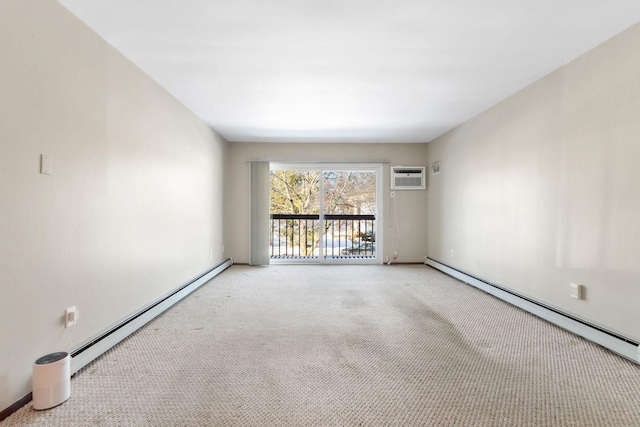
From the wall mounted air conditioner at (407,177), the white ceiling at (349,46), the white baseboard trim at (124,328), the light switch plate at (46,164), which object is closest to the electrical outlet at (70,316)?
the white baseboard trim at (124,328)

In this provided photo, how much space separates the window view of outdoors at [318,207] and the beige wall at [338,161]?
1.10ft

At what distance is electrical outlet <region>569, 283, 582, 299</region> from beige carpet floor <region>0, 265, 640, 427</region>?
31cm

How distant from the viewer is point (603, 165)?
2238 millimetres

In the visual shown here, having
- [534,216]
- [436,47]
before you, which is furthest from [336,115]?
[534,216]

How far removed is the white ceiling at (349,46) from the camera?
6.02ft

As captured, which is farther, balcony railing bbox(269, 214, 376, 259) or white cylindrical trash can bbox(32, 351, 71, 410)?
balcony railing bbox(269, 214, 376, 259)

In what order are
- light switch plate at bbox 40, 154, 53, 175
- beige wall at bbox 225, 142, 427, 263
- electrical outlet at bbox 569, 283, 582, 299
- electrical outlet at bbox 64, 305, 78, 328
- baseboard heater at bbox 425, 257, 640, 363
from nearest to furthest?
light switch plate at bbox 40, 154, 53, 175, electrical outlet at bbox 64, 305, 78, 328, baseboard heater at bbox 425, 257, 640, 363, electrical outlet at bbox 569, 283, 582, 299, beige wall at bbox 225, 142, 427, 263

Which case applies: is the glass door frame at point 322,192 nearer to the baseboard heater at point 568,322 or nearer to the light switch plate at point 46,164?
the baseboard heater at point 568,322

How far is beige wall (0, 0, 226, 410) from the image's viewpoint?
1.50 metres

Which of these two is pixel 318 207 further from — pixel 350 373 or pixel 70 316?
pixel 70 316

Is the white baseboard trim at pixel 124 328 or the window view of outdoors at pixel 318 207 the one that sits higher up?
the window view of outdoors at pixel 318 207

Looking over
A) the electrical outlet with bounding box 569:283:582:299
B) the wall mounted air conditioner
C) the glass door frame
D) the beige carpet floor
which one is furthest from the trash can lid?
the wall mounted air conditioner

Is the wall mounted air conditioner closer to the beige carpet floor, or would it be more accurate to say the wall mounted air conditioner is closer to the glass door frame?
the glass door frame

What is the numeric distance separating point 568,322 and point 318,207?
155 inches
